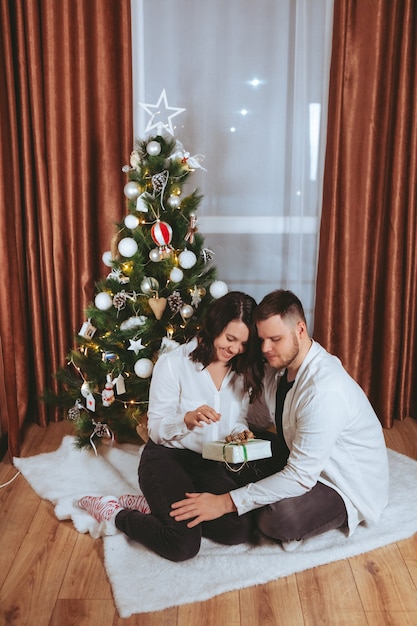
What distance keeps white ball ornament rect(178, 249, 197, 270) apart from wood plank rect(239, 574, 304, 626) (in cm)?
118

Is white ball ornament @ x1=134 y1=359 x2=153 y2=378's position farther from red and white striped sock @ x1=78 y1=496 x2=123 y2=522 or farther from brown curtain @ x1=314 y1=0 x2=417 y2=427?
brown curtain @ x1=314 y1=0 x2=417 y2=427

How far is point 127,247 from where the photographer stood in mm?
2576

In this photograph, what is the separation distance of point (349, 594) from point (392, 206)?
1681mm

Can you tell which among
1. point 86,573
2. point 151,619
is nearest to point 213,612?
point 151,619

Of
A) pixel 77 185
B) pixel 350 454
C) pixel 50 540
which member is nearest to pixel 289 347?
pixel 350 454

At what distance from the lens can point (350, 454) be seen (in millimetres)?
2256

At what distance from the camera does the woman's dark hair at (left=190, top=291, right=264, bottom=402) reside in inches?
90.3

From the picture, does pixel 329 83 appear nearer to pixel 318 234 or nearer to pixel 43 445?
pixel 318 234

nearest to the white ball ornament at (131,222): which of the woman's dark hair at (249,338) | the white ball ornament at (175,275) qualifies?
the white ball ornament at (175,275)

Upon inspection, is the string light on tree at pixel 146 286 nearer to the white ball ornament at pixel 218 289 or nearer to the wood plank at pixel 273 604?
the white ball ornament at pixel 218 289

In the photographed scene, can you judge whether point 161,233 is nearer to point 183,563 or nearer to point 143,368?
point 143,368

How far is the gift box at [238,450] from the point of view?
7.16 feet

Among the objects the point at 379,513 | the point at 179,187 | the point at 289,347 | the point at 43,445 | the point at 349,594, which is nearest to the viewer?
the point at 349,594

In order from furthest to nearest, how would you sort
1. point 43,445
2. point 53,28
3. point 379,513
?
point 43,445 < point 53,28 < point 379,513
